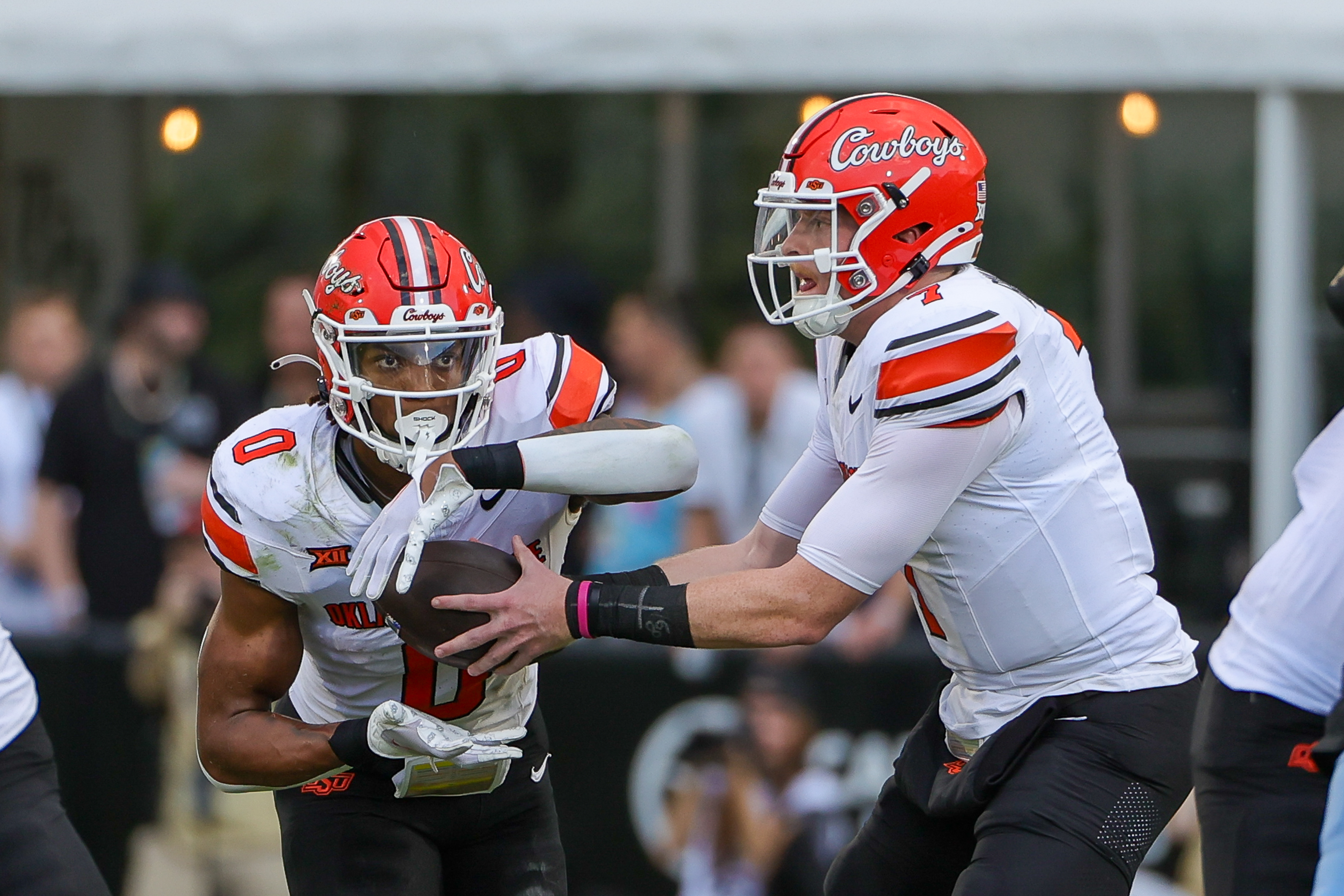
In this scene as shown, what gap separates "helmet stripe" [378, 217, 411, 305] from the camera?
2975 millimetres

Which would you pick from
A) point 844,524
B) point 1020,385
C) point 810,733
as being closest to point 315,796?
point 844,524

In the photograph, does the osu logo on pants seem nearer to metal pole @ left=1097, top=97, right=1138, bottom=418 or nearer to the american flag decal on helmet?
the american flag decal on helmet

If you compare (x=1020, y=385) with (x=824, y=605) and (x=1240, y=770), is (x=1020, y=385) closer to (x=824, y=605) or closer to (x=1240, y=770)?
(x=824, y=605)

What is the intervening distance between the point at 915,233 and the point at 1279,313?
314cm

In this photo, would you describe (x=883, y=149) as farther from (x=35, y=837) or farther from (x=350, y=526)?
(x=35, y=837)

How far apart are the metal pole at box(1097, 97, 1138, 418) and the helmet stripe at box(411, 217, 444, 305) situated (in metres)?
5.35

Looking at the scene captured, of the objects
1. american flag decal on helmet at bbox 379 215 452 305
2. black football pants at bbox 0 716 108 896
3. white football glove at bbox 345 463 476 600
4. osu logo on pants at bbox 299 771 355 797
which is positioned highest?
american flag decal on helmet at bbox 379 215 452 305

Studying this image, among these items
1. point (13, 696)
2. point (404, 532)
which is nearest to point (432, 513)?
point (404, 532)

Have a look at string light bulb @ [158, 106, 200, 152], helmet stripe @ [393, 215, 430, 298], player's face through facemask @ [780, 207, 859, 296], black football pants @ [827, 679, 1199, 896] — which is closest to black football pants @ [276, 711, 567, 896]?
black football pants @ [827, 679, 1199, 896]

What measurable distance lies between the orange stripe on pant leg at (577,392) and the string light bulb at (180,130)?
4777 mm

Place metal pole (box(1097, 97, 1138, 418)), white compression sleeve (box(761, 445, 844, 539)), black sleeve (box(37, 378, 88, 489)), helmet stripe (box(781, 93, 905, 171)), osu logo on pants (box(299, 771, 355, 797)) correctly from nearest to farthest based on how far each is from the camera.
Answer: helmet stripe (box(781, 93, 905, 171)), osu logo on pants (box(299, 771, 355, 797)), white compression sleeve (box(761, 445, 844, 539)), black sleeve (box(37, 378, 88, 489)), metal pole (box(1097, 97, 1138, 418))

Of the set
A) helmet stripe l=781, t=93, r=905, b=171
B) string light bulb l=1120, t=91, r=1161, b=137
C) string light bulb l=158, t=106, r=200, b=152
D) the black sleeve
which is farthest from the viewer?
string light bulb l=158, t=106, r=200, b=152

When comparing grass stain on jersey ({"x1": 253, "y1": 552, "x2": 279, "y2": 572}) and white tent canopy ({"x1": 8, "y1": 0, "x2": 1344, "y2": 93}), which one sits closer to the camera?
grass stain on jersey ({"x1": 253, "y1": 552, "x2": 279, "y2": 572})

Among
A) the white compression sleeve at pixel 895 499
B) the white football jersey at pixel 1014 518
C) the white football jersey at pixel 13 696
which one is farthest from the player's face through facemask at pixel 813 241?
the white football jersey at pixel 13 696
